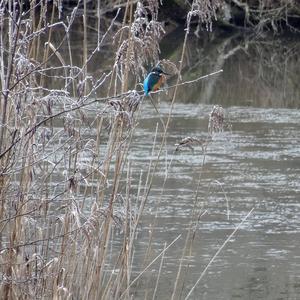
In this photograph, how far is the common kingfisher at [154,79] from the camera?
3088mm

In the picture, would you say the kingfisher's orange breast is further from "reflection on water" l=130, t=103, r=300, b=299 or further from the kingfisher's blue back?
"reflection on water" l=130, t=103, r=300, b=299

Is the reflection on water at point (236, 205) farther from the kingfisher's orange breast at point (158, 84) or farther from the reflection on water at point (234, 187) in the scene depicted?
the kingfisher's orange breast at point (158, 84)

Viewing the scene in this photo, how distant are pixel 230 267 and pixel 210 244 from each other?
40cm

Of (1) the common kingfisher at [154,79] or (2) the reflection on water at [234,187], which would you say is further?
(2) the reflection on water at [234,187]

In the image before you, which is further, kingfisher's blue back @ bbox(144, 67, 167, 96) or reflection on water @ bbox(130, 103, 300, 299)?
reflection on water @ bbox(130, 103, 300, 299)

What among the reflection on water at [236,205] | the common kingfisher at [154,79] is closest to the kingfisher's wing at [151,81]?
the common kingfisher at [154,79]

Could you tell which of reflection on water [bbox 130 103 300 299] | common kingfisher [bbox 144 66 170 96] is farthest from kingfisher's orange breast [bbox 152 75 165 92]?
reflection on water [bbox 130 103 300 299]

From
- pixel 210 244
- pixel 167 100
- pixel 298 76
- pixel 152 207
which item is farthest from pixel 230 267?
pixel 298 76

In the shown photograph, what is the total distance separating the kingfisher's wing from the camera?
308cm

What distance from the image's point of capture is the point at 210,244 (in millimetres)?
5590

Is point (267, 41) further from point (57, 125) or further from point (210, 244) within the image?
point (210, 244)

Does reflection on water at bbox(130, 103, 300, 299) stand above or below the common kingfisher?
below

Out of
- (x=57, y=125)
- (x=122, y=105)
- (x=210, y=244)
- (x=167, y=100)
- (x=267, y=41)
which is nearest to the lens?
(x=122, y=105)

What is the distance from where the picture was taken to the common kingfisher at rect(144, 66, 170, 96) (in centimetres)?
309
